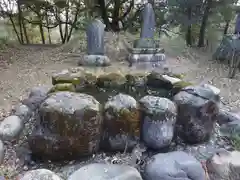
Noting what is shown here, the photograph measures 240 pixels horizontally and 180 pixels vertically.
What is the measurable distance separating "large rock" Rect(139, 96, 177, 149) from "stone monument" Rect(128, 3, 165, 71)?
3.57 metres

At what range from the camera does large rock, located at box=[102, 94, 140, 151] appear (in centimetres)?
267

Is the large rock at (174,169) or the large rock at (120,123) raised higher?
the large rock at (120,123)

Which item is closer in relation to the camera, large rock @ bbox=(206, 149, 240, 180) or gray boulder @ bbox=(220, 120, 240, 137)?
large rock @ bbox=(206, 149, 240, 180)

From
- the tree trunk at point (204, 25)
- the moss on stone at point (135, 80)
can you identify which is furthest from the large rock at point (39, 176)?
the tree trunk at point (204, 25)

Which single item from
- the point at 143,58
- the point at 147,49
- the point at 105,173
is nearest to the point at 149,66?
the point at 143,58

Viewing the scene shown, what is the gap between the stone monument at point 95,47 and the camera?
612 cm

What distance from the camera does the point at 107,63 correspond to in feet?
20.4

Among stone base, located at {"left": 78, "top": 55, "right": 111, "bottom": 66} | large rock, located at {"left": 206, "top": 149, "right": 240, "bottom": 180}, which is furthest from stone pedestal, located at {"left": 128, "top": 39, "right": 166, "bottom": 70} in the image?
large rock, located at {"left": 206, "top": 149, "right": 240, "bottom": 180}

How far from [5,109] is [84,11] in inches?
261

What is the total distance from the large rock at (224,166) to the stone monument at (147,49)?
→ 4082 mm

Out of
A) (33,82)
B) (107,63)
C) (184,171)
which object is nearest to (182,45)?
(107,63)

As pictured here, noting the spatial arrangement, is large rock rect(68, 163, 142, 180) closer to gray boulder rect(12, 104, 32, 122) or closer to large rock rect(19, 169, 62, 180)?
large rock rect(19, 169, 62, 180)

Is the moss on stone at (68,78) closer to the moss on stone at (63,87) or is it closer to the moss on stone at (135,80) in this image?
the moss on stone at (63,87)

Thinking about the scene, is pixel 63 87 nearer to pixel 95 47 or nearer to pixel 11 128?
pixel 11 128
